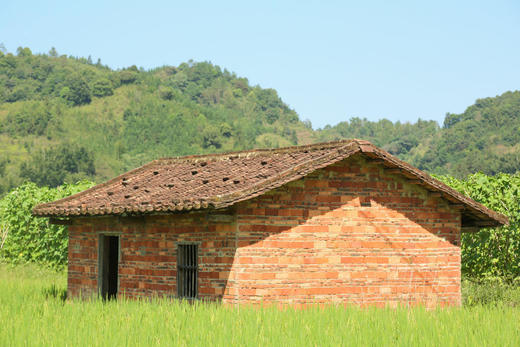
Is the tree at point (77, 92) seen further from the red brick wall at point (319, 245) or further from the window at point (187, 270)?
the window at point (187, 270)

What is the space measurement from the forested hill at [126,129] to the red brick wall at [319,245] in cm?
5699

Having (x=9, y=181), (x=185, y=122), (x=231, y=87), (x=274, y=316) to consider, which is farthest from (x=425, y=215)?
(x=231, y=87)

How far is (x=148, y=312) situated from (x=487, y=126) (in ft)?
284

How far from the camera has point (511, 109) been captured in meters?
94.6

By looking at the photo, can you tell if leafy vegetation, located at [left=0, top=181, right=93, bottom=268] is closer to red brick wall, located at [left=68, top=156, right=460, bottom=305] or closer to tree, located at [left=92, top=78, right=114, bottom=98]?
red brick wall, located at [left=68, top=156, right=460, bottom=305]

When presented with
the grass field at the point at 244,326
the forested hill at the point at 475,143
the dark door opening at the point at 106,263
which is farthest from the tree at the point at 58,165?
the grass field at the point at 244,326

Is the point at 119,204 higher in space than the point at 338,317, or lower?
higher

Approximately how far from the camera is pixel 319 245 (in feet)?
50.8

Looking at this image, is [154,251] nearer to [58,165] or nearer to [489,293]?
[489,293]

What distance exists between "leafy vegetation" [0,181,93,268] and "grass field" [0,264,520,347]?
13.5 m

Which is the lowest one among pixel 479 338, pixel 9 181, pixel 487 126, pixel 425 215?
pixel 479 338

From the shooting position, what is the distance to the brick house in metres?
14.9

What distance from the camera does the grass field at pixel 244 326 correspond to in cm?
1094

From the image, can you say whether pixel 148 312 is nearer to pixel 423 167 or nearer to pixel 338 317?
pixel 338 317
